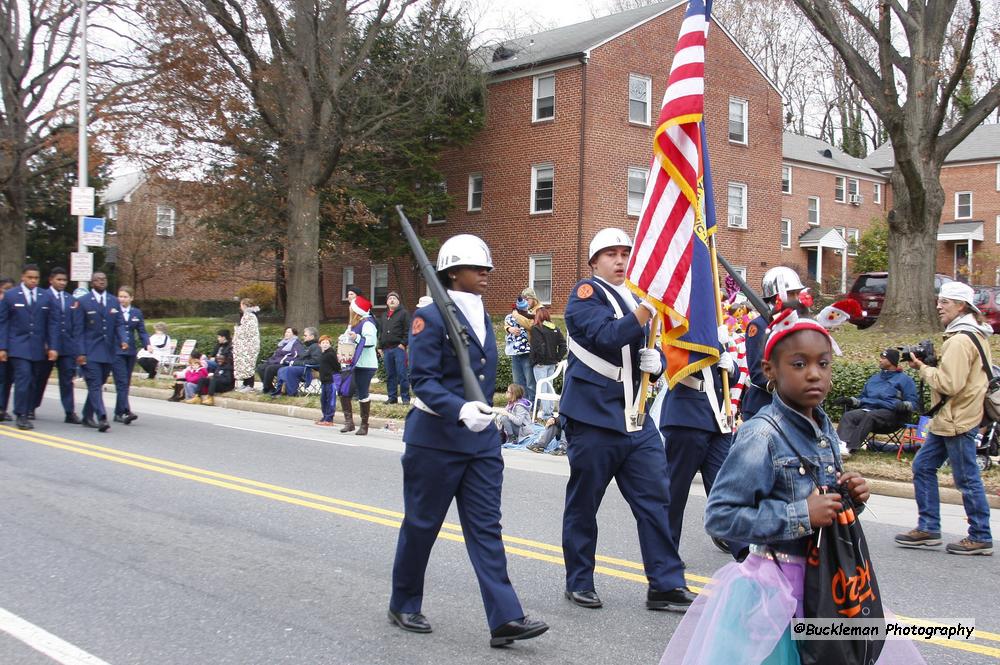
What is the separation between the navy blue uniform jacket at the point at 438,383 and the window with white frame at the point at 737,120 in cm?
3177

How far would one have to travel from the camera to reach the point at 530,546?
7172 millimetres

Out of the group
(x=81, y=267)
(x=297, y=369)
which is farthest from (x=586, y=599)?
(x=81, y=267)

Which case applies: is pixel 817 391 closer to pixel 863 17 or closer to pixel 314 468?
pixel 314 468

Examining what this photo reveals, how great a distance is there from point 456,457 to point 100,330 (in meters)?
10.1

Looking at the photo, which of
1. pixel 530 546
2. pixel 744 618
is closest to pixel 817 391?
pixel 744 618

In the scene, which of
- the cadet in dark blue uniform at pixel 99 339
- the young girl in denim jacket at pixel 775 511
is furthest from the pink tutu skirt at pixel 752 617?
the cadet in dark blue uniform at pixel 99 339

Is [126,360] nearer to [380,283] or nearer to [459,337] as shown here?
[459,337]

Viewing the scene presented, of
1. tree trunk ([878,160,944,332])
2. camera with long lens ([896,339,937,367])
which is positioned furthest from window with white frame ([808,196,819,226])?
camera with long lens ([896,339,937,367])

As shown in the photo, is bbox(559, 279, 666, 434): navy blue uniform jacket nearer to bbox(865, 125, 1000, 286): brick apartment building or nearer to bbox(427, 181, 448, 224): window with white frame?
bbox(427, 181, 448, 224): window with white frame

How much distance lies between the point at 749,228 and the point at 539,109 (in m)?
9.48

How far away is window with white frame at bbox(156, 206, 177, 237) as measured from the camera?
50.2 metres

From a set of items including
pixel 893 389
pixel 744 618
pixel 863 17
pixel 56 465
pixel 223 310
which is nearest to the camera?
pixel 744 618

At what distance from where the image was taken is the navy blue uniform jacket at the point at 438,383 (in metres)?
4.89

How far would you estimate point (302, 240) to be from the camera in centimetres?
2564
